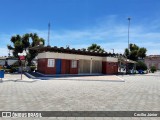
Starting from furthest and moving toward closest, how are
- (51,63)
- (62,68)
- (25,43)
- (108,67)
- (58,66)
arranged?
(25,43), (108,67), (62,68), (58,66), (51,63)

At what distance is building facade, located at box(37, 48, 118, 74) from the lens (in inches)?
1121

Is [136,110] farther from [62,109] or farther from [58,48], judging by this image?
[58,48]

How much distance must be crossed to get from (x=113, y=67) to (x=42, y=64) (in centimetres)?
1364

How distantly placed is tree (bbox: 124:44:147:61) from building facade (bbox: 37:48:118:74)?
2528 centimetres

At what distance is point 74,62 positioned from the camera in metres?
31.3

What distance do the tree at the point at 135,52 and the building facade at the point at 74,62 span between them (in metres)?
25.3

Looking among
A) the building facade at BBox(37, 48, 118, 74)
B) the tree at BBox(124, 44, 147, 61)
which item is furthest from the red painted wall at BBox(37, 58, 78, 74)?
the tree at BBox(124, 44, 147, 61)

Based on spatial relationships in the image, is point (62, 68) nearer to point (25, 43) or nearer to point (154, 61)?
point (25, 43)

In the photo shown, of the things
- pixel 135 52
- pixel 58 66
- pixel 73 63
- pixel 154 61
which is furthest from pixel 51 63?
pixel 154 61

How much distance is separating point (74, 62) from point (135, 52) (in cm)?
3487

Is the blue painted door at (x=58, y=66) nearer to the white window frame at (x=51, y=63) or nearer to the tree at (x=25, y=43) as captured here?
the white window frame at (x=51, y=63)

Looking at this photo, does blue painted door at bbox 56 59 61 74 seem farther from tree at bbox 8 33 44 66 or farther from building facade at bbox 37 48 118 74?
tree at bbox 8 33 44 66

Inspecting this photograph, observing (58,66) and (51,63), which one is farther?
(58,66)

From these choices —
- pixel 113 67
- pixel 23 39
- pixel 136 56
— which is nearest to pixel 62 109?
pixel 113 67
